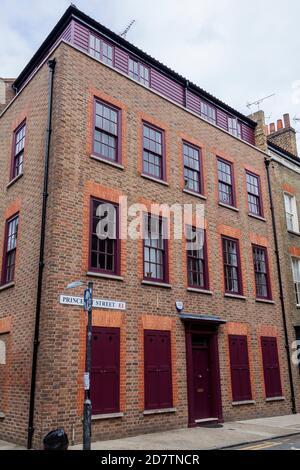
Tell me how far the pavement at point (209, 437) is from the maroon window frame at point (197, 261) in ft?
14.8

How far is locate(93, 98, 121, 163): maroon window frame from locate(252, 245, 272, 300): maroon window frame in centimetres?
745

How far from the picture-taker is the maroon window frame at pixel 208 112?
18.2 metres

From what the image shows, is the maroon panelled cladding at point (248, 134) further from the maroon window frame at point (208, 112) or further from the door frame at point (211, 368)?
the door frame at point (211, 368)

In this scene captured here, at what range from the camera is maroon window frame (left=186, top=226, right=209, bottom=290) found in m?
14.9

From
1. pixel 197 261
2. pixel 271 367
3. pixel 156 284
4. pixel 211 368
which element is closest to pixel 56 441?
pixel 156 284

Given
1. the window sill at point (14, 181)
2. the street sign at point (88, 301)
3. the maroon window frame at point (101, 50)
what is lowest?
the street sign at point (88, 301)

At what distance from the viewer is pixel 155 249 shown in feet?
45.5

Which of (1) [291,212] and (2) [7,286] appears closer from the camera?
(2) [7,286]

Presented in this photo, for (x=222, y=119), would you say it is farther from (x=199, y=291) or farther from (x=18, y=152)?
(x=18, y=152)

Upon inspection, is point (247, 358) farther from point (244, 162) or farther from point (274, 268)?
point (244, 162)

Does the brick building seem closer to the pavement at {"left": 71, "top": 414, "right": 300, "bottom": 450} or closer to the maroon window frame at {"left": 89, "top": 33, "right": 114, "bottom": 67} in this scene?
the maroon window frame at {"left": 89, "top": 33, "right": 114, "bottom": 67}

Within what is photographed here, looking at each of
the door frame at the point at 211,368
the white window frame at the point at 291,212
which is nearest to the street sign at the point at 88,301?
the door frame at the point at 211,368

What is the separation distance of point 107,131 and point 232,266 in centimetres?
692

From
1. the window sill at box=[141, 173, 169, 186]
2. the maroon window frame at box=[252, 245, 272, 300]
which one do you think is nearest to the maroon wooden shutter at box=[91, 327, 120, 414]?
the window sill at box=[141, 173, 169, 186]
